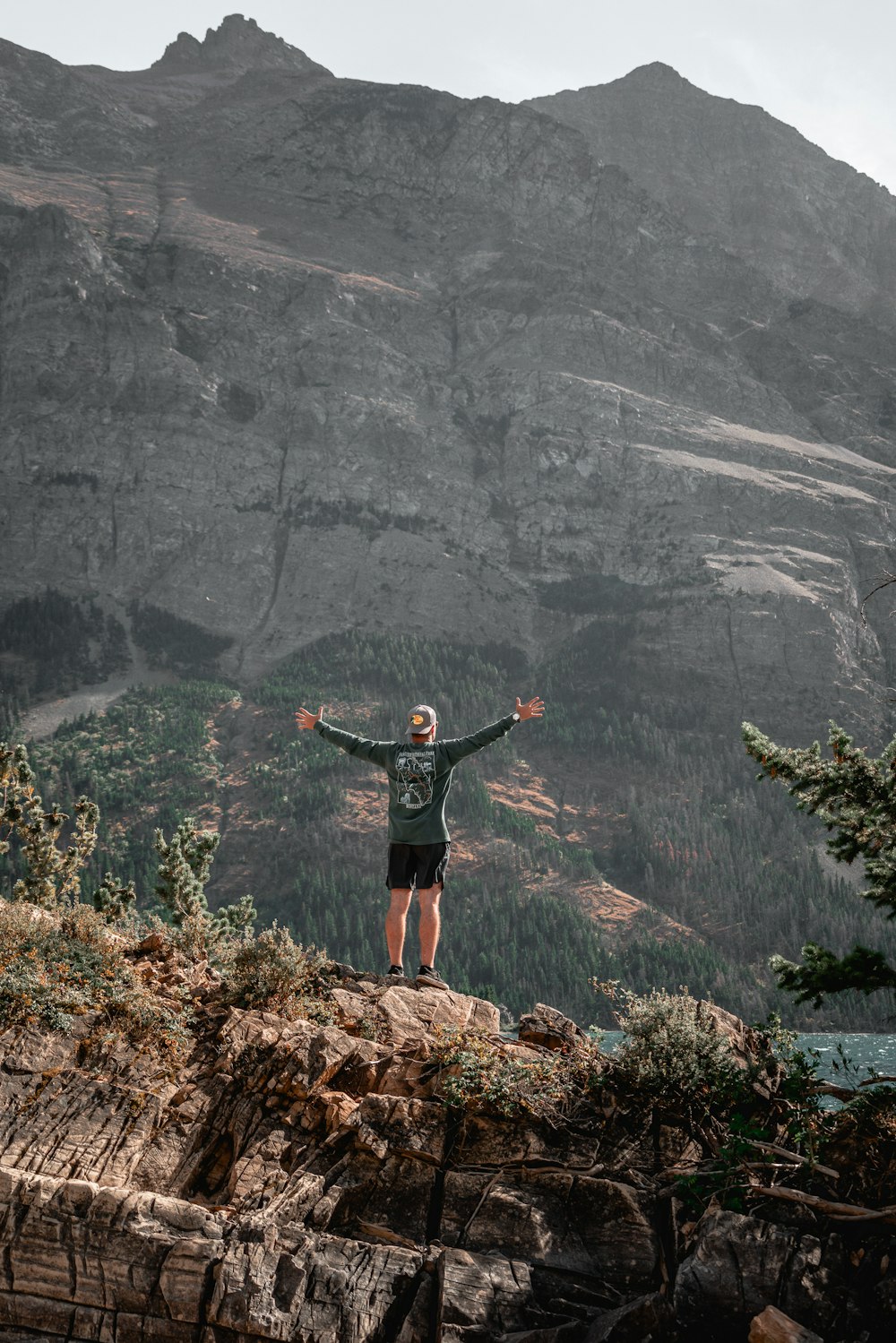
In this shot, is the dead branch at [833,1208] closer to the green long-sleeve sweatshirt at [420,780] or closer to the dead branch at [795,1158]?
the dead branch at [795,1158]

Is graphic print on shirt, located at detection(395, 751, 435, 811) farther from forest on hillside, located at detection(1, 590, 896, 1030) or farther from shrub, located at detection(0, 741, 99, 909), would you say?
forest on hillside, located at detection(1, 590, 896, 1030)

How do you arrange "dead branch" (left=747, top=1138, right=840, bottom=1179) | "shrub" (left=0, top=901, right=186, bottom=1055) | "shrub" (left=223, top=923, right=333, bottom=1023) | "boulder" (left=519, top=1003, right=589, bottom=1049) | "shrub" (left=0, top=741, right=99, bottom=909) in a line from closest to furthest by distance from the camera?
1. "dead branch" (left=747, top=1138, right=840, bottom=1179)
2. "shrub" (left=0, top=901, right=186, bottom=1055)
3. "boulder" (left=519, top=1003, right=589, bottom=1049)
4. "shrub" (left=223, top=923, right=333, bottom=1023)
5. "shrub" (left=0, top=741, right=99, bottom=909)

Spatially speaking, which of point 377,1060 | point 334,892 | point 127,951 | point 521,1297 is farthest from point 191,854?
point 334,892

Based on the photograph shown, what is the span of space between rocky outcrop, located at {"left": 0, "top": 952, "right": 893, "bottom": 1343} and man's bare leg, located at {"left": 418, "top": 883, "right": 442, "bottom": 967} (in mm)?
2976

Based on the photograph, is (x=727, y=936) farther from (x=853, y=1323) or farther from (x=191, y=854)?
(x=853, y=1323)

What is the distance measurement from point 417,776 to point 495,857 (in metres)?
162

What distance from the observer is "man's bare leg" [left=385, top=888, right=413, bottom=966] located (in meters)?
12.7

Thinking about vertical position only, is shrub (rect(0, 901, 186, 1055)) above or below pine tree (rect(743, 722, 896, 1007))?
below

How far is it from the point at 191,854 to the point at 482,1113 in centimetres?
2462

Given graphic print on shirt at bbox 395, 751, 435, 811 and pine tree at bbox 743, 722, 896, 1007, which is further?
graphic print on shirt at bbox 395, 751, 435, 811

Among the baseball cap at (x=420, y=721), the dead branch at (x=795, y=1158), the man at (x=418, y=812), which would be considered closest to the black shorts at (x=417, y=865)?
the man at (x=418, y=812)

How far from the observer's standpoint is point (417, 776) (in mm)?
12422

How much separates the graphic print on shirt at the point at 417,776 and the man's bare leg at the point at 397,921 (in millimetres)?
1060

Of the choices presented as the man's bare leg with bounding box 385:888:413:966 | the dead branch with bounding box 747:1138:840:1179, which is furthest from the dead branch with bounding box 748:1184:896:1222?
the man's bare leg with bounding box 385:888:413:966
